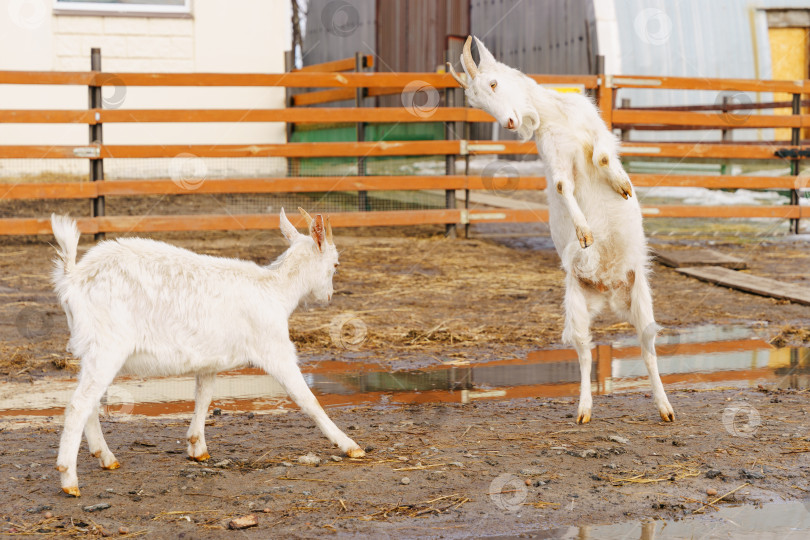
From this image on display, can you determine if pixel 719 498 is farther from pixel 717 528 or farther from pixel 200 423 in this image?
pixel 200 423

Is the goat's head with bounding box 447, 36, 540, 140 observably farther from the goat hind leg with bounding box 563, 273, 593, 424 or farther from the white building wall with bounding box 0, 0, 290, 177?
the white building wall with bounding box 0, 0, 290, 177

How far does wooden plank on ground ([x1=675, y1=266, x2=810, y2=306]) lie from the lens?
9086 mm

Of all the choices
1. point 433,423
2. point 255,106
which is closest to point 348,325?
point 433,423

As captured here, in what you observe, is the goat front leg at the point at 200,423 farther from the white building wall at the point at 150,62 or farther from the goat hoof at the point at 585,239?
the white building wall at the point at 150,62

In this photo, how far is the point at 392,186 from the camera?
463 inches

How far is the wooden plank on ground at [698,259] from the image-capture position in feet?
35.5

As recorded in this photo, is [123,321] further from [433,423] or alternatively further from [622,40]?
[622,40]
